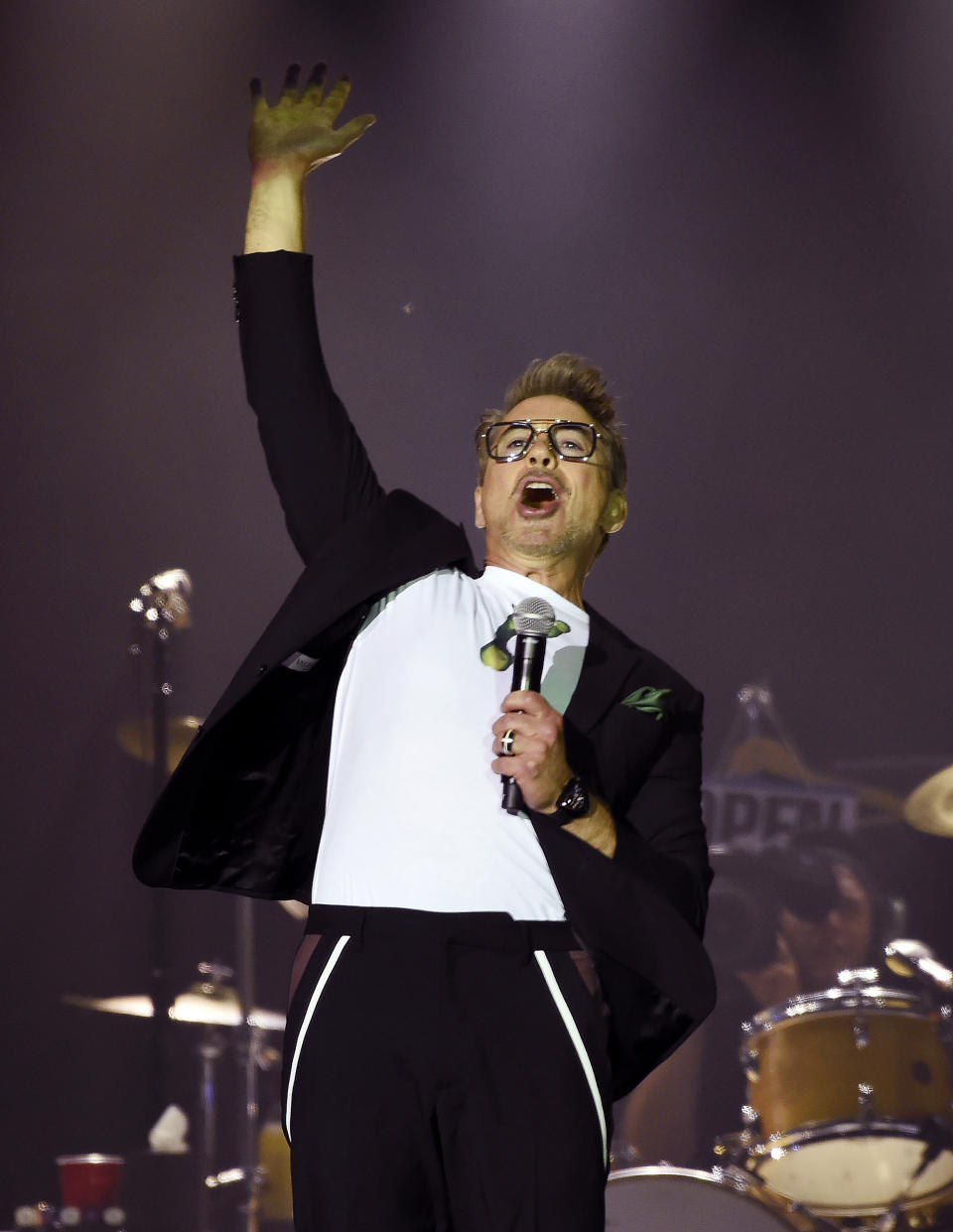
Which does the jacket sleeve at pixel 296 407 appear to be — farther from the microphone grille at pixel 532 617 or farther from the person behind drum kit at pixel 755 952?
the person behind drum kit at pixel 755 952

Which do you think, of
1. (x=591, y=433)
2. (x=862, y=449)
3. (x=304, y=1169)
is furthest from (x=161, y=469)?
(x=304, y=1169)

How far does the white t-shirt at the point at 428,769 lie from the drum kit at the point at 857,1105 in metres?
2.43

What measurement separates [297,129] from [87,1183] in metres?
3.11

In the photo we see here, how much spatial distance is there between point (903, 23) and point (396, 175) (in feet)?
5.43

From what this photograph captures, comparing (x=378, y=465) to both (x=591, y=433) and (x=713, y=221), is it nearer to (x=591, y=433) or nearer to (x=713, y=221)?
(x=713, y=221)

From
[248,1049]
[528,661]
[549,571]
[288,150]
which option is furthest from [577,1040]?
[248,1049]

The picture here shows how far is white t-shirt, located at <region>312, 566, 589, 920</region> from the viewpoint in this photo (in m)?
1.64

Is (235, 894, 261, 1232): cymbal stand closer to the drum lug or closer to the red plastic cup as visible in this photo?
the red plastic cup

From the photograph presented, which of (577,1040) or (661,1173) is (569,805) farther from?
(661,1173)

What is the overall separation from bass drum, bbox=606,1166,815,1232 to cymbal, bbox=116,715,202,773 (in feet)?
6.11

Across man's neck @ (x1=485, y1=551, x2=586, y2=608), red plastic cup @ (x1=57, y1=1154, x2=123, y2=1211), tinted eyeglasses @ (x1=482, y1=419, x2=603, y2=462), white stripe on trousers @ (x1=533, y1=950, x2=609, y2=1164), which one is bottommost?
red plastic cup @ (x1=57, y1=1154, x2=123, y2=1211)

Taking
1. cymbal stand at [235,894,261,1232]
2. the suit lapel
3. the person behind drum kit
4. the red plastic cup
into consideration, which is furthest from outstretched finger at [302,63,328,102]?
the red plastic cup

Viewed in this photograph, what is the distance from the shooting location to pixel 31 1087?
4.16m

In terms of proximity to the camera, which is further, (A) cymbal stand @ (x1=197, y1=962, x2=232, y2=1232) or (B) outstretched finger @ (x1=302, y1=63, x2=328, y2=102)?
(A) cymbal stand @ (x1=197, y1=962, x2=232, y2=1232)
